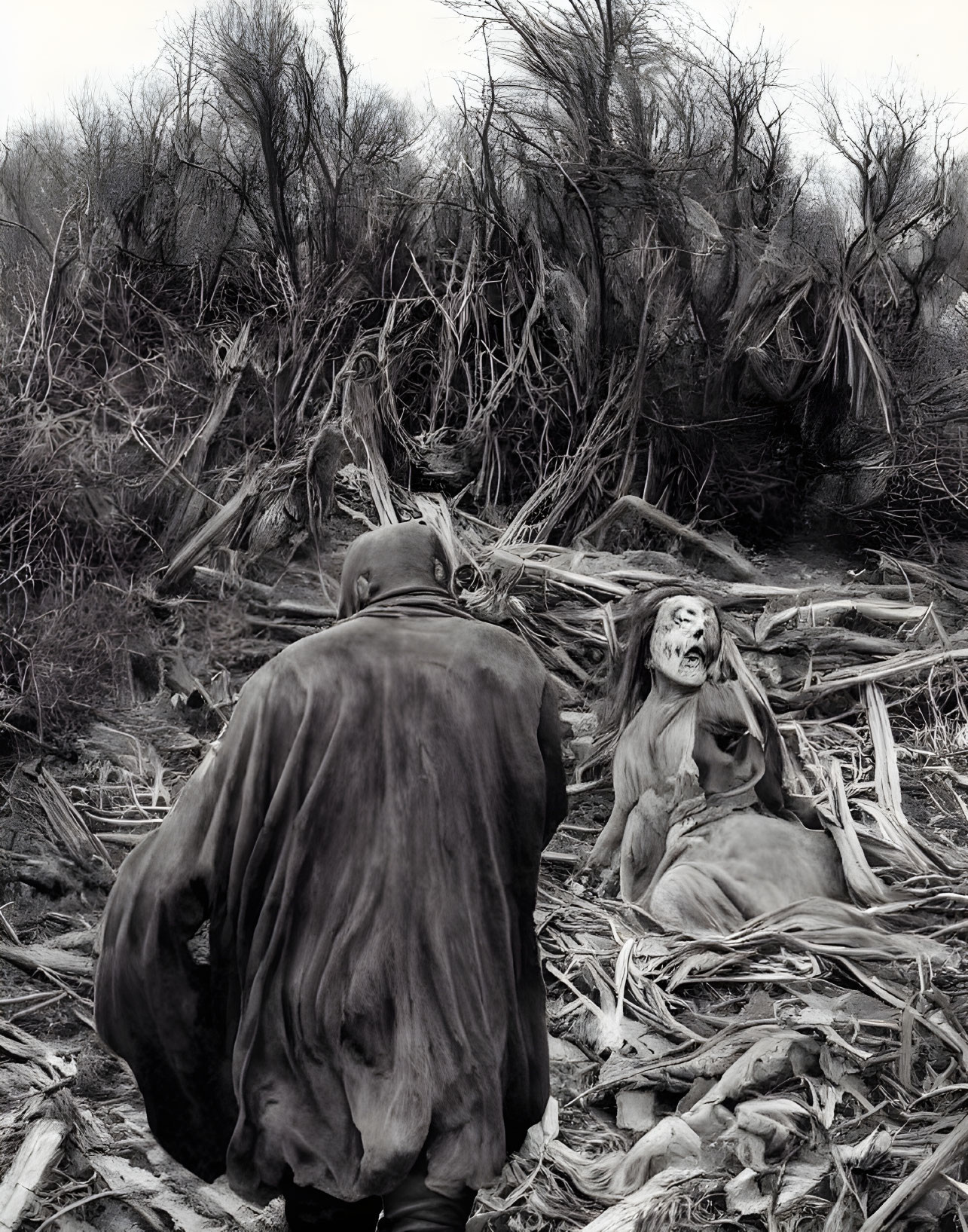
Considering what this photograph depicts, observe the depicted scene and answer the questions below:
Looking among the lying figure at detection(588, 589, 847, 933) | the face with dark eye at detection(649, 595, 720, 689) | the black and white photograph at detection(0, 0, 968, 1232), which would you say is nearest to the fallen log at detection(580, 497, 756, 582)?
the black and white photograph at detection(0, 0, 968, 1232)

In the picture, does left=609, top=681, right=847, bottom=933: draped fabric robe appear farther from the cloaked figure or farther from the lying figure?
the cloaked figure

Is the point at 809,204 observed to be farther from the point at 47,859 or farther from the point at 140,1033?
the point at 140,1033

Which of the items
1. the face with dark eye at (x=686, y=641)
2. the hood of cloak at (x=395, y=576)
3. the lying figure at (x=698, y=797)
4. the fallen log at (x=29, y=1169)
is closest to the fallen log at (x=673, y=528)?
the lying figure at (x=698, y=797)

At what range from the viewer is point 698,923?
18.2 ft

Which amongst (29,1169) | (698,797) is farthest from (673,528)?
(29,1169)

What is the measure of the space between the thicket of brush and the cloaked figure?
4717 millimetres

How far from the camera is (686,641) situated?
6.17 m

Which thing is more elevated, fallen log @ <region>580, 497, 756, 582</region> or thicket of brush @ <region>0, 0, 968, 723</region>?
thicket of brush @ <region>0, 0, 968, 723</region>

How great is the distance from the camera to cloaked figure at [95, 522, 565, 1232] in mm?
2393

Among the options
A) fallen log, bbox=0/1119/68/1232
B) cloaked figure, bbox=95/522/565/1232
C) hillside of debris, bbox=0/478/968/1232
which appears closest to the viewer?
cloaked figure, bbox=95/522/565/1232

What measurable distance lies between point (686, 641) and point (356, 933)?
3.91m

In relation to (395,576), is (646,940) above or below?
below

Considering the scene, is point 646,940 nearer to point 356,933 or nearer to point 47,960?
point 47,960

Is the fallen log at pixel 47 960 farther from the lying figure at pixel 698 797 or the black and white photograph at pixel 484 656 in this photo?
the lying figure at pixel 698 797
